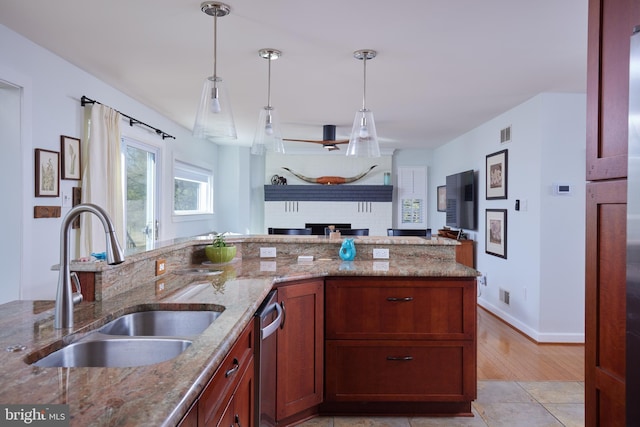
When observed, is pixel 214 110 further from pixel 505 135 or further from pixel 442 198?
pixel 442 198

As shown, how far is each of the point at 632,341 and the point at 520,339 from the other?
3114mm

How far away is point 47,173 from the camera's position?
301 centimetres

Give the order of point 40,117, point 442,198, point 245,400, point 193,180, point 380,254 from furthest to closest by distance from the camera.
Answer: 1. point 442,198
2. point 193,180
3. point 380,254
4. point 40,117
5. point 245,400

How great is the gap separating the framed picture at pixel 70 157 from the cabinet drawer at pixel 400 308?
7.36 feet

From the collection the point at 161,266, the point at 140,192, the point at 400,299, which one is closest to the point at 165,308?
the point at 161,266

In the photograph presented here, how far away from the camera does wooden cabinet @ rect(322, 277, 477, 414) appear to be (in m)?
2.53

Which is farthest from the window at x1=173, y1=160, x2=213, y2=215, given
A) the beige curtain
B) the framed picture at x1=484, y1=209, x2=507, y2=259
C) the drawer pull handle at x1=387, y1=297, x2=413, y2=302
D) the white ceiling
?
the framed picture at x1=484, y1=209, x2=507, y2=259

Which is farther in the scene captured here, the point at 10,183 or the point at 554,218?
the point at 554,218

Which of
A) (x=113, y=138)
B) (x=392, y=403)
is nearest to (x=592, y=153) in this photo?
(x=392, y=403)

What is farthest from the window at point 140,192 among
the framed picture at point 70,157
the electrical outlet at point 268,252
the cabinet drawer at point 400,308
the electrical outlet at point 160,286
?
the cabinet drawer at point 400,308

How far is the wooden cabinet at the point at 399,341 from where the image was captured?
2.53m

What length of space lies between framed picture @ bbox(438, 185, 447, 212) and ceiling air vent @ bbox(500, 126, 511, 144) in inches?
86.2

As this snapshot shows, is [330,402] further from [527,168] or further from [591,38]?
[527,168]

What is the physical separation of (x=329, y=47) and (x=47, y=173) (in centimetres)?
218
